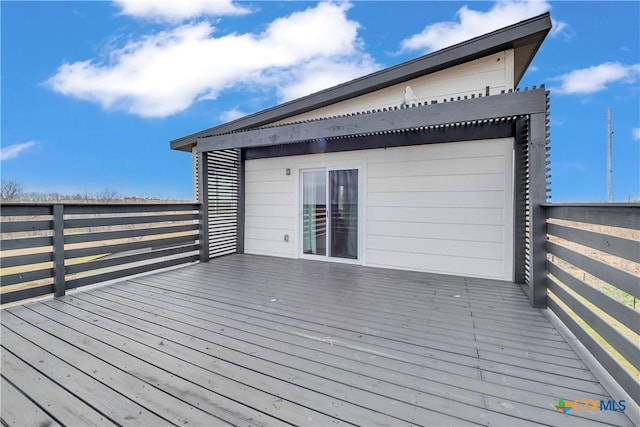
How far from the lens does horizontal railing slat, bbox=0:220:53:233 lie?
10.3ft

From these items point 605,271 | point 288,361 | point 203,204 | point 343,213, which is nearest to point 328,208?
point 343,213

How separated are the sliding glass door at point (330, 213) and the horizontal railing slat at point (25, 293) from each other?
12.2 feet

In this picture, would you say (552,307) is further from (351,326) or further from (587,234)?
(351,326)

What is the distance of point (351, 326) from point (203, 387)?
1329 mm

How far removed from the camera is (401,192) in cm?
489

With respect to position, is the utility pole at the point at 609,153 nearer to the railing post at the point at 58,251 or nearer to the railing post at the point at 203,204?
the railing post at the point at 203,204

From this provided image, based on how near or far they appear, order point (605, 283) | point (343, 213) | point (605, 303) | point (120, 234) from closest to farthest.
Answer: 1. point (605, 303)
2. point (605, 283)
3. point (120, 234)
4. point (343, 213)

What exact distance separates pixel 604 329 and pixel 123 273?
17.2ft

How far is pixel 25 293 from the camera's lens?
329cm

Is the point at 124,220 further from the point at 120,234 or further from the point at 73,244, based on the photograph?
the point at 73,244

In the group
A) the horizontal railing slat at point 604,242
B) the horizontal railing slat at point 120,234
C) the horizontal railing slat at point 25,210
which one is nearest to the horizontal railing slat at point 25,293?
the horizontal railing slat at point 120,234

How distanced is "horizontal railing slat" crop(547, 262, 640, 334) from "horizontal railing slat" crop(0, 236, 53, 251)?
5186mm

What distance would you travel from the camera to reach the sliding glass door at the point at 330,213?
5.33 metres

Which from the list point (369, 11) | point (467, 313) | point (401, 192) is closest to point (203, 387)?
point (467, 313)
